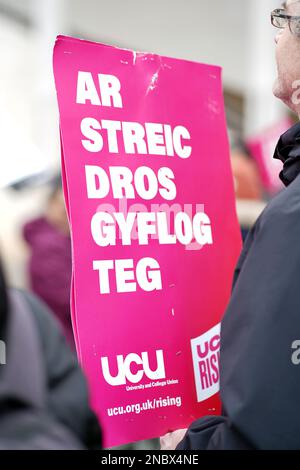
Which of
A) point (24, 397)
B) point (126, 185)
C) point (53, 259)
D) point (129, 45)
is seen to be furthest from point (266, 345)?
point (129, 45)

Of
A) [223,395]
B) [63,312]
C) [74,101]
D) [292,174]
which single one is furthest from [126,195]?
[63,312]

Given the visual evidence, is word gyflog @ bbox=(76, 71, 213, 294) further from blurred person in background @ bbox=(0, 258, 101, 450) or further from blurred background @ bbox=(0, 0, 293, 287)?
blurred background @ bbox=(0, 0, 293, 287)

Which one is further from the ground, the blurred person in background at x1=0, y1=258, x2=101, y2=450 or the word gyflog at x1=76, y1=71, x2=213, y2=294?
the word gyflog at x1=76, y1=71, x2=213, y2=294

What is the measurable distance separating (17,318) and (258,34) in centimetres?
994

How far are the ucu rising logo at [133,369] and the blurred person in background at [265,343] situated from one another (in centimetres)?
31

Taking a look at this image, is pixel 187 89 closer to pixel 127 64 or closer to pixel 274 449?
pixel 127 64

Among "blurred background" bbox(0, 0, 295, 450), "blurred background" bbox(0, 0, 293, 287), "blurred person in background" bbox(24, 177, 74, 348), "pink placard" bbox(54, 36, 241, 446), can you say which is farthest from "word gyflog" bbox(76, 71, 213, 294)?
"blurred background" bbox(0, 0, 293, 287)

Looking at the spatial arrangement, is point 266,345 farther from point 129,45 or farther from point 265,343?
point 129,45

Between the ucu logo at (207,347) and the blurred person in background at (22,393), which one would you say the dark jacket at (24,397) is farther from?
the ucu logo at (207,347)

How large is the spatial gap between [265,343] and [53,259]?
3.18 m

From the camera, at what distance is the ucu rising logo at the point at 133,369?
203 centimetres

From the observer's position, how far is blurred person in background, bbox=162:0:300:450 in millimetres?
1657

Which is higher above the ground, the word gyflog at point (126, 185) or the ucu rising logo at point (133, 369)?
the word gyflog at point (126, 185)

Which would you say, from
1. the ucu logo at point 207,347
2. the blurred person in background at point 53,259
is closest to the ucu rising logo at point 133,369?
the ucu logo at point 207,347
